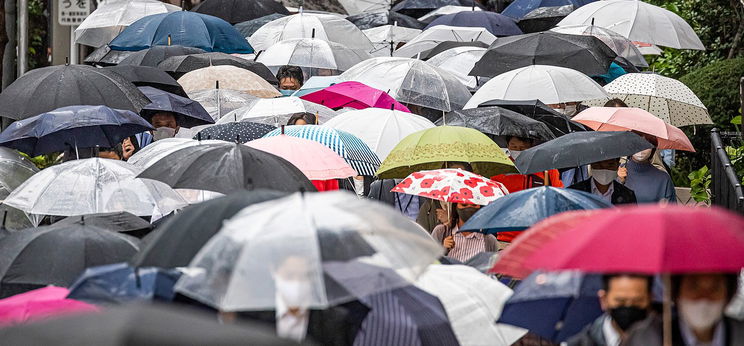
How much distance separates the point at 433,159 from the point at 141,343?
7.16m

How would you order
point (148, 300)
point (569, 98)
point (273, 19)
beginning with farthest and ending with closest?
point (273, 19) < point (569, 98) < point (148, 300)

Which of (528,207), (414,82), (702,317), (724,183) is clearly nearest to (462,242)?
(528,207)

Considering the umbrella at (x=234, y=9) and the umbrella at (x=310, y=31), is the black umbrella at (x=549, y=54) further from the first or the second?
the umbrella at (x=234, y=9)

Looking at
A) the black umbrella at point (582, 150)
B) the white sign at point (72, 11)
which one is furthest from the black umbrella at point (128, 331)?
the white sign at point (72, 11)

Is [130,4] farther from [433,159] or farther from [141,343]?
[141,343]

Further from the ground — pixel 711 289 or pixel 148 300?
pixel 711 289

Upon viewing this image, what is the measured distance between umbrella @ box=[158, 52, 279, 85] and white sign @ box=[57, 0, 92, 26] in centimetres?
566

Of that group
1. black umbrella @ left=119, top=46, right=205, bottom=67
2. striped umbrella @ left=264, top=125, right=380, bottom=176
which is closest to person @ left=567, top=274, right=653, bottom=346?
striped umbrella @ left=264, top=125, right=380, bottom=176

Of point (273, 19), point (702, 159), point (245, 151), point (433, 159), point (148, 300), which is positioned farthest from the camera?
point (273, 19)

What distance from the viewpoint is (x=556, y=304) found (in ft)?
22.1

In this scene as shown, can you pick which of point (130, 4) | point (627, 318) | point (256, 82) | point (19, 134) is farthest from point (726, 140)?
point (627, 318)

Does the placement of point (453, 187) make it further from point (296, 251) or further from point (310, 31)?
point (310, 31)

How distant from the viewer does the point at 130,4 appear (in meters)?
20.4

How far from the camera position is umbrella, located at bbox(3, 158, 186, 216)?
32.3 feet
